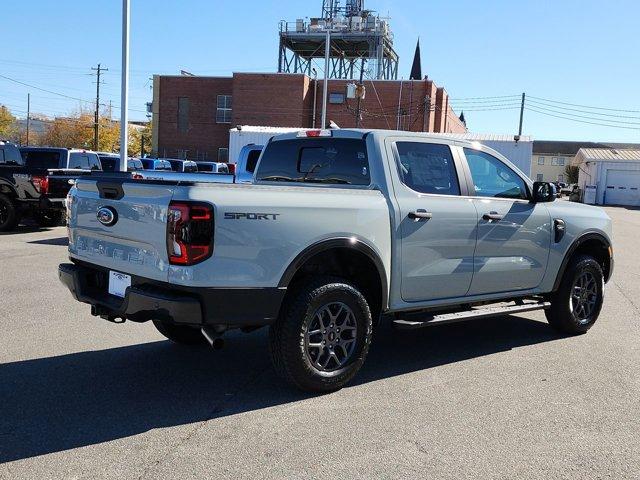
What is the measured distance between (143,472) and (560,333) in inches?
195

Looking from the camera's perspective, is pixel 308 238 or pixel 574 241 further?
pixel 574 241

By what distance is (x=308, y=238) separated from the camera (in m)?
4.37

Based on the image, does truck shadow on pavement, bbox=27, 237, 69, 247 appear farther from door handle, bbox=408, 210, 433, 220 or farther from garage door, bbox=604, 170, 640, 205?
garage door, bbox=604, 170, 640, 205

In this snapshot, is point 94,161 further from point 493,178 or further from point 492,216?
point 492,216

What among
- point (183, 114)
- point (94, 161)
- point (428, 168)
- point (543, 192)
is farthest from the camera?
point (183, 114)

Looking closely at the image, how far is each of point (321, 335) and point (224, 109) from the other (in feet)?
168

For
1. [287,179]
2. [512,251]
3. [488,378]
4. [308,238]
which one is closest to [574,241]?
[512,251]

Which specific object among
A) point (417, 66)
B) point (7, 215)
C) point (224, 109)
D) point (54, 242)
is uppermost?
point (417, 66)

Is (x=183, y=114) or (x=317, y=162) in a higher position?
(x=183, y=114)

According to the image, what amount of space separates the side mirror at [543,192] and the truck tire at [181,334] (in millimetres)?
3406

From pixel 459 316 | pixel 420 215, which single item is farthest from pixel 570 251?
pixel 420 215

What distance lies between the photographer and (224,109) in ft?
176

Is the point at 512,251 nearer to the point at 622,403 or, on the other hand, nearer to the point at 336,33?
the point at 622,403

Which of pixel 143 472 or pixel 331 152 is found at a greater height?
pixel 331 152
